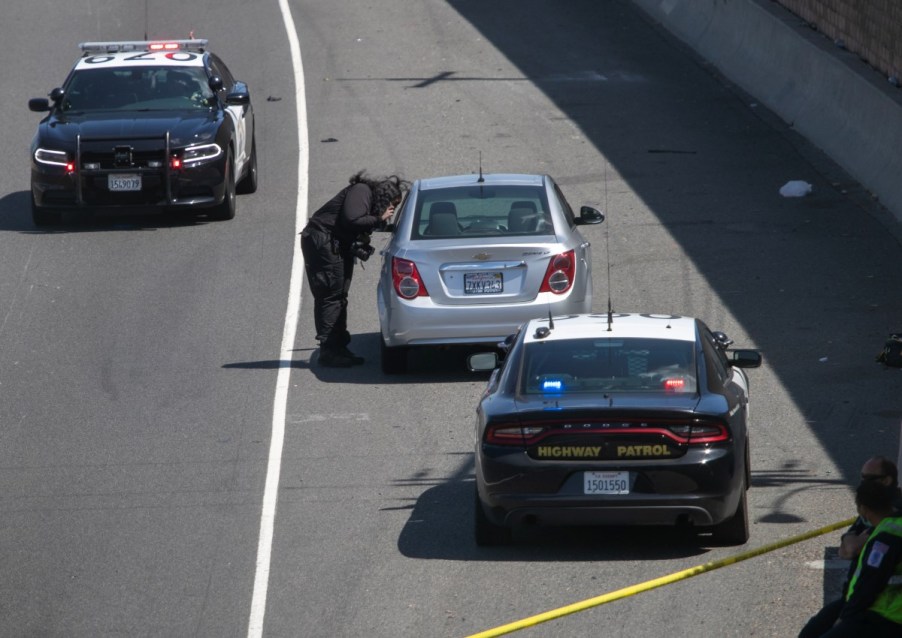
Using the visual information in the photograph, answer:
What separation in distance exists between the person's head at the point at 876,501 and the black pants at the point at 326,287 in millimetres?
8380

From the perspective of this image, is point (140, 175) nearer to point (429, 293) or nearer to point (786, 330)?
point (429, 293)

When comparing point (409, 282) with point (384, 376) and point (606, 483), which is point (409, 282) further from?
point (606, 483)

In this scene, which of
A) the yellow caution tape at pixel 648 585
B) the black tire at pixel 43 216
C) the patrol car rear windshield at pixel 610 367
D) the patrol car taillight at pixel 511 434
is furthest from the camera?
the black tire at pixel 43 216

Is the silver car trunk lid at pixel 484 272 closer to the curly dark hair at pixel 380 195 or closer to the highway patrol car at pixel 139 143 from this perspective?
the curly dark hair at pixel 380 195

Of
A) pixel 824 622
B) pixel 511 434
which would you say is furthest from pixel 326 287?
pixel 824 622

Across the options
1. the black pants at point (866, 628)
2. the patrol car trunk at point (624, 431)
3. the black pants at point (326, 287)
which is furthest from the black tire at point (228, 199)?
the black pants at point (866, 628)

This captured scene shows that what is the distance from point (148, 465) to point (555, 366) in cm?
358

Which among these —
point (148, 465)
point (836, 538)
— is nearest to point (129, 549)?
point (148, 465)

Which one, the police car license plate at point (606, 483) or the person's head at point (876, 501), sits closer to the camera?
the person's head at point (876, 501)

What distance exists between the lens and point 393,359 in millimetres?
14609

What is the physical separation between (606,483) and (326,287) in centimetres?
597

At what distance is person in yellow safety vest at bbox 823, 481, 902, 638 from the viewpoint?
6645mm

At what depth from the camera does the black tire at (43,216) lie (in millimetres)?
20406

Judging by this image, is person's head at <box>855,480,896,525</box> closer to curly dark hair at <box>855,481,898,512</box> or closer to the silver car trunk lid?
curly dark hair at <box>855,481,898,512</box>
